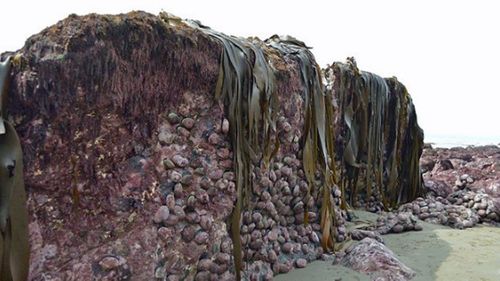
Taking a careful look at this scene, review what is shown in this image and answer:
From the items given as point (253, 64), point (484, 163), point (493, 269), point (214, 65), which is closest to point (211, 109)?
point (214, 65)

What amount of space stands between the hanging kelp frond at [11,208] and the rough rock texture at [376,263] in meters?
2.05

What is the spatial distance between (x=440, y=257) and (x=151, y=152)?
7.89 feet

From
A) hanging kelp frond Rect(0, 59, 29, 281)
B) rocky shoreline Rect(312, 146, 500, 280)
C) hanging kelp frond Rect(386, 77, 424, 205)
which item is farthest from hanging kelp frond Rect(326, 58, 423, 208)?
hanging kelp frond Rect(0, 59, 29, 281)

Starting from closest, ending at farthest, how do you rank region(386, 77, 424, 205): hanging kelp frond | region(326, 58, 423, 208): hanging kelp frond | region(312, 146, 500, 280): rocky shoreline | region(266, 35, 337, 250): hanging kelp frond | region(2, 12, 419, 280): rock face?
1. region(2, 12, 419, 280): rock face
2. region(312, 146, 500, 280): rocky shoreline
3. region(266, 35, 337, 250): hanging kelp frond
4. region(326, 58, 423, 208): hanging kelp frond
5. region(386, 77, 424, 205): hanging kelp frond

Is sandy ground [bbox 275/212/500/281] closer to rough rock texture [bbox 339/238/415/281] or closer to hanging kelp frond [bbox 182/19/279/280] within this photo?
rough rock texture [bbox 339/238/415/281]

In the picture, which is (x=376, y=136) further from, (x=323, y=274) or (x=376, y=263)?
(x=323, y=274)

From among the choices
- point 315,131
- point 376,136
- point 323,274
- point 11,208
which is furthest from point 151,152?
point 376,136

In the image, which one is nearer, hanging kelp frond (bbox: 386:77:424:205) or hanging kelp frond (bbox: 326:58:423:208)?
hanging kelp frond (bbox: 326:58:423:208)

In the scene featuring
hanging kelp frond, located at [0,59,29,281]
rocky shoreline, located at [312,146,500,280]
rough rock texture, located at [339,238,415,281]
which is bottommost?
rocky shoreline, located at [312,146,500,280]

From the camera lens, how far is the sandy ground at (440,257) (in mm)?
2826

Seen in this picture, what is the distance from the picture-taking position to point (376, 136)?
5.35 meters

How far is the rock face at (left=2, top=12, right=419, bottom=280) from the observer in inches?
79.4

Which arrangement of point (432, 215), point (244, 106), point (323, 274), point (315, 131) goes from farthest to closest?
1. point (432, 215)
2. point (315, 131)
3. point (323, 274)
4. point (244, 106)

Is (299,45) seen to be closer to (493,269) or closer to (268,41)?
(268,41)
